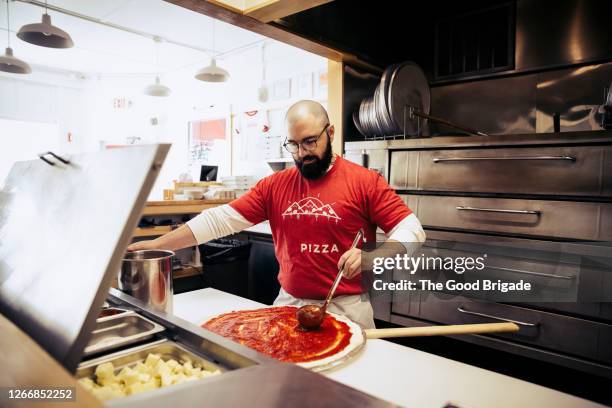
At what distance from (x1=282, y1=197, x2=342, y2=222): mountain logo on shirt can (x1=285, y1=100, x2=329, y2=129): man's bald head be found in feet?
1.22

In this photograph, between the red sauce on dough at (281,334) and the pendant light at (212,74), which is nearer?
the red sauce on dough at (281,334)

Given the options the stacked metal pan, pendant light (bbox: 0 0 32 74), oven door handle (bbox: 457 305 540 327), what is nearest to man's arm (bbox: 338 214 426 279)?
oven door handle (bbox: 457 305 540 327)

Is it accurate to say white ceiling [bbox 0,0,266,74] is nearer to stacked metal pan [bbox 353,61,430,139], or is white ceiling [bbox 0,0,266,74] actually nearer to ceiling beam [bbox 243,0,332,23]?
ceiling beam [bbox 243,0,332,23]

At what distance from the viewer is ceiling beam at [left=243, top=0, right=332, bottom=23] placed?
1.93m

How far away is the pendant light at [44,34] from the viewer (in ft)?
12.0

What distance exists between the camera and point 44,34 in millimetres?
3746

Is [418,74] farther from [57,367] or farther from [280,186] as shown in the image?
[57,367]

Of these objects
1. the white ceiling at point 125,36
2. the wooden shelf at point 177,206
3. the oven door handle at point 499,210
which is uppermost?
the white ceiling at point 125,36

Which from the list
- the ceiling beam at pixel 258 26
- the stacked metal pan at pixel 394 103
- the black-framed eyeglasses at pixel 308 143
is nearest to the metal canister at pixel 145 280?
the black-framed eyeglasses at pixel 308 143

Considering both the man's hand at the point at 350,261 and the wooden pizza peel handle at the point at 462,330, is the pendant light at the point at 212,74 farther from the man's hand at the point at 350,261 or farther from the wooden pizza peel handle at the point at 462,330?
the wooden pizza peel handle at the point at 462,330

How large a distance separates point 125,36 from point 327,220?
5.37m

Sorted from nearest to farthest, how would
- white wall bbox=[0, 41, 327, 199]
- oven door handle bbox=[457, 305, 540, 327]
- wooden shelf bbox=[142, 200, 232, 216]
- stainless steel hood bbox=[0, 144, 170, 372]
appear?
1. stainless steel hood bbox=[0, 144, 170, 372]
2. oven door handle bbox=[457, 305, 540, 327]
3. wooden shelf bbox=[142, 200, 232, 216]
4. white wall bbox=[0, 41, 327, 199]

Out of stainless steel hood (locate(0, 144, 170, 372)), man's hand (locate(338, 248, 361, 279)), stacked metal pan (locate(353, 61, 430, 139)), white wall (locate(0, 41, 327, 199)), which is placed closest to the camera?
stainless steel hood (locate(0, 144, 170, 372))

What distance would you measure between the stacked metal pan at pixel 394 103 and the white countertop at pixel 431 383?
1.80m
